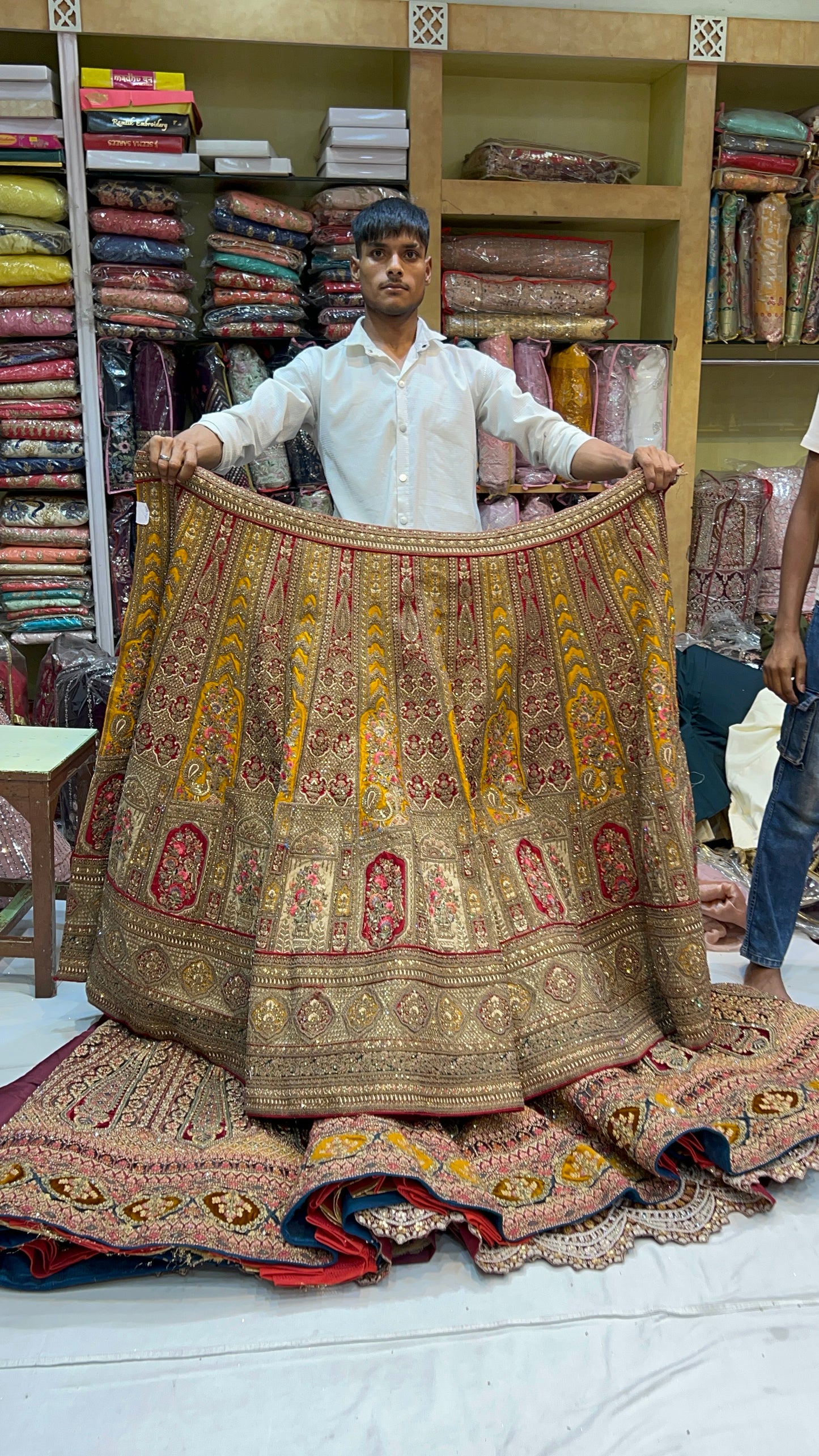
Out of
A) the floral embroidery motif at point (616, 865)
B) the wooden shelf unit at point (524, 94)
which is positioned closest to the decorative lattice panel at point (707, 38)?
the wooden shelf unit at point (524, 94)

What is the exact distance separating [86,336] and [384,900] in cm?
242

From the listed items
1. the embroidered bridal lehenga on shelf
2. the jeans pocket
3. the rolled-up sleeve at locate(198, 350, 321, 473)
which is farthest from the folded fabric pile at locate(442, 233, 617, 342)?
the jeans pocket

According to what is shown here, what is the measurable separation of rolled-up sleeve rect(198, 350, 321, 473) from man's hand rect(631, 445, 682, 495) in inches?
28.6

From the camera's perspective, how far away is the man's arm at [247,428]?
6.60 feet

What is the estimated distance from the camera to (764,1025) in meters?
2.04

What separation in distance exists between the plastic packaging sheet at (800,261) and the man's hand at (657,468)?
2.20 meters

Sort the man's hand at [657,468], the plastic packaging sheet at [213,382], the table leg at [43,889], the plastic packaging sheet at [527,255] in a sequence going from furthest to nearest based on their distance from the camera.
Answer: the plastic packaging sheet at [527,255] → the plastic packaging sheet at [213,382] → the table leg at [43,889] → the man's hand at [657,468]

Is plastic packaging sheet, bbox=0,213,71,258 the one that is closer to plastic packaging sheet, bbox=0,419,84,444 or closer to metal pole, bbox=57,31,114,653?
metal pole, bbox=57,31,114,653

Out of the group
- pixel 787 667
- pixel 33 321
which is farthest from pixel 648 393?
pixel 33 321

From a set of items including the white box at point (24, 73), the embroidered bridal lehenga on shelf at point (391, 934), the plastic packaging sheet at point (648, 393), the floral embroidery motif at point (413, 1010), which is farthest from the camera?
the plastic packaging sheet at point (648, 393)

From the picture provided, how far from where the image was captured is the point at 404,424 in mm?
2367

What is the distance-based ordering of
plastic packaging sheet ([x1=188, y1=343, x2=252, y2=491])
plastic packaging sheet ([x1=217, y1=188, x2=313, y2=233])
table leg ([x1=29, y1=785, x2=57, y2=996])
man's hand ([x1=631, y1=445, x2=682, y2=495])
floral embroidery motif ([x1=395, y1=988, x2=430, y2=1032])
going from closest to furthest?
floral embroidery motif ([x1=395, y1=988, x2=430, y2=1032]) < man's hand ([x1=631, y1=445, x2=682, y2=495]) < table leg ([x1=29, y1=785, x2=57, y2=996]) < plastic packaging sheet ([x1=217, y1=188, x2=313, y2=233]) < plastic packaging sheet ([x1=188, y1=343, x2=252, y2=491])

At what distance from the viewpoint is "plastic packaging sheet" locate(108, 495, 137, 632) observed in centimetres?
363

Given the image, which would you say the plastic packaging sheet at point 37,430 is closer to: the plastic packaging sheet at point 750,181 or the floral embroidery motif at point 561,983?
the plastic packaging sheet at point 750,181
